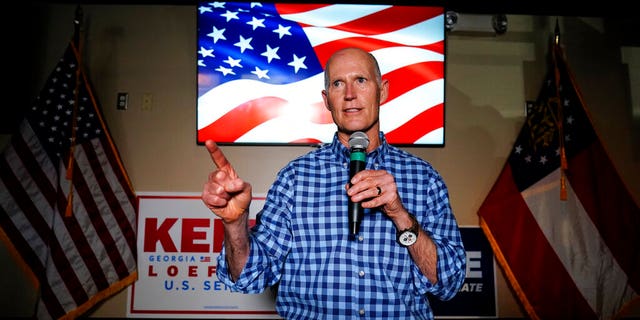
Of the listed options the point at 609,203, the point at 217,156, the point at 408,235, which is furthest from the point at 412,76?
the point at 217,156

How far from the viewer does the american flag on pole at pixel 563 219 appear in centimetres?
228

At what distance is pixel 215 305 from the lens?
2432 millimetres

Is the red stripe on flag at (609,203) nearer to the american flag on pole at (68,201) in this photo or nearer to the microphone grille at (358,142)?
the microphone grille at (358,142)

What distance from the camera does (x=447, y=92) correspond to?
2693 millimetres

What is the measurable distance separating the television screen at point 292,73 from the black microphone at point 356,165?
1.41 meters

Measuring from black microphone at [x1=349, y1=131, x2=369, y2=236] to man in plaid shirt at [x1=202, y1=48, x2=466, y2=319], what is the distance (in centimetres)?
8

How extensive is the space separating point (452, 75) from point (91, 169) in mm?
2432

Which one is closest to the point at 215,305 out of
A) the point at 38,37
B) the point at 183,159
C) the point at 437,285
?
the point at 183,159

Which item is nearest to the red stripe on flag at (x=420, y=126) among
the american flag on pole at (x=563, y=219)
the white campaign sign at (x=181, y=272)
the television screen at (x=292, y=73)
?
the television screen at (x=292, y=73)

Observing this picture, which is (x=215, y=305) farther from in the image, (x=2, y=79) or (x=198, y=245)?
(x=2, y=79)

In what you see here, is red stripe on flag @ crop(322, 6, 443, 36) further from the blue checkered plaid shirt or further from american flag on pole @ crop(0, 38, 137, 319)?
american flag on pole @ crop(0, 38, 137, 319)

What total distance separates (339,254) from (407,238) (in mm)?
273

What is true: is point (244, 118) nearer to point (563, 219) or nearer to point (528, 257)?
point (528, 257)

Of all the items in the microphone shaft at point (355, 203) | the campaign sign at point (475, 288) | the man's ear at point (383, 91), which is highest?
the man's ear at point (383, 91)
